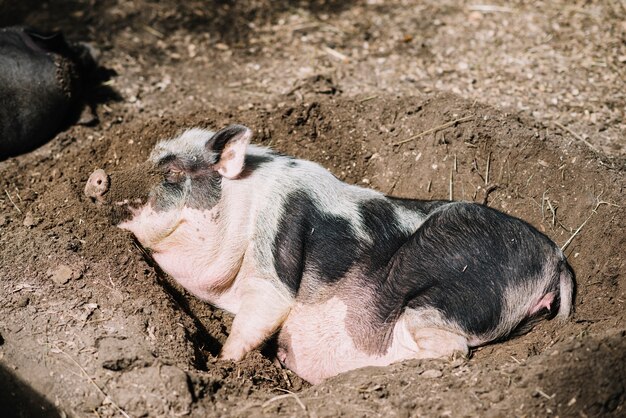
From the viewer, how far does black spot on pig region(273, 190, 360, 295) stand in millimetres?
4574

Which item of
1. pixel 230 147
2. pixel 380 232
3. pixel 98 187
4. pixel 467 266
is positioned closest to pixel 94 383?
pixel 98 187

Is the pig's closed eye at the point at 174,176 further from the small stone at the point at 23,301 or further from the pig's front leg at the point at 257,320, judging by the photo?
the small stone at the point at 23,301

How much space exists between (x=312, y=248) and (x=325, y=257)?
10cm

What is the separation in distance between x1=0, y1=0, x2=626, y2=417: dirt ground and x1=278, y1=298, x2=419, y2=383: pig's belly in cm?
14

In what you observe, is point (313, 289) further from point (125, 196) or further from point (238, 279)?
point (125, 196)

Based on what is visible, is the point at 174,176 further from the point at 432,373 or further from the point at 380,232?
the point at 432,373

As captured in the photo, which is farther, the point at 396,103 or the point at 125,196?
the point at 396,103

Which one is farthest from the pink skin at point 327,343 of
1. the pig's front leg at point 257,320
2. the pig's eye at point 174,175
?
the pig's eye at point 174,175

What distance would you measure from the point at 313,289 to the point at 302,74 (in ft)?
9.62

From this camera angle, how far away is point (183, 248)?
15.8ft

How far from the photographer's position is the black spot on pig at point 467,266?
4.33 metres

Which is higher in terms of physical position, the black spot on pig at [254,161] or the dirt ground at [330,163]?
the black spot on pig at [254,161]

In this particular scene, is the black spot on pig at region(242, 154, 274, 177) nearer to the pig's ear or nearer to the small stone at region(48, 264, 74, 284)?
the pig's ear

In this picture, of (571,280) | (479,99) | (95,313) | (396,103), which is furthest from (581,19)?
(95,313)
